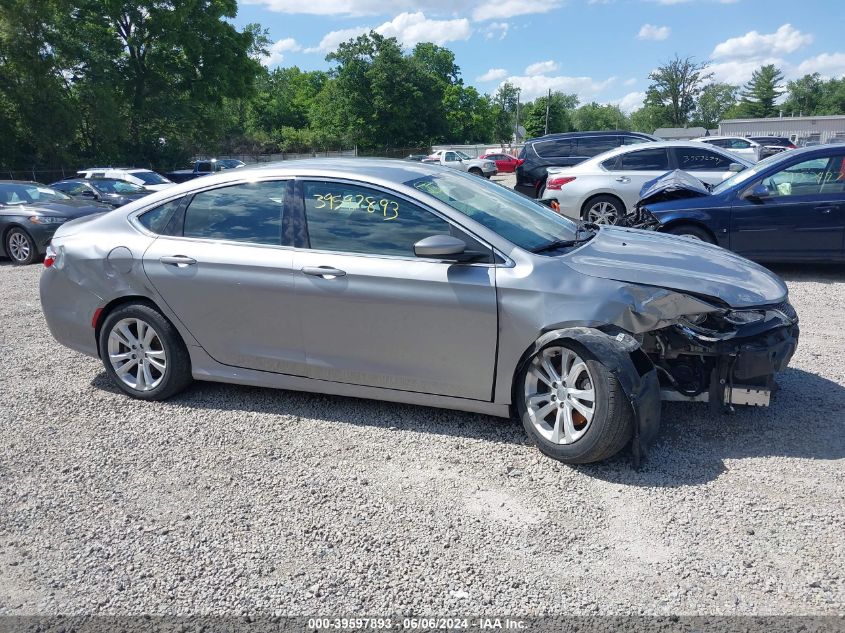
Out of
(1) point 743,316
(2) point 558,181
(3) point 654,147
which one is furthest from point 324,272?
(3) point 654,147

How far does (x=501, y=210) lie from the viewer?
14.4 feet

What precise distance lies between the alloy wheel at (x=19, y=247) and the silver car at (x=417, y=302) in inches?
301

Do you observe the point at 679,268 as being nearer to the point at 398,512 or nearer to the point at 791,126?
the point at 398,512

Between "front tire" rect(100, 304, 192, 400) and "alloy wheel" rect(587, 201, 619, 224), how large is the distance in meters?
7.70

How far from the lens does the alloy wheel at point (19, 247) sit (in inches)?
452

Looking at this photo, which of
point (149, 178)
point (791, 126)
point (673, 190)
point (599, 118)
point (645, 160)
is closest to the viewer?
point (673, 190)

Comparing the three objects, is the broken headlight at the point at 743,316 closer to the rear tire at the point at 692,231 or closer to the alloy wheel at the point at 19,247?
the rear tire at the point at 692,231

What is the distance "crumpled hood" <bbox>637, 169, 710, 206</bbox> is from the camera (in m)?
8.20

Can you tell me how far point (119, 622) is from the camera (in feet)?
8.68

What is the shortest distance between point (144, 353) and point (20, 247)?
8520 mm

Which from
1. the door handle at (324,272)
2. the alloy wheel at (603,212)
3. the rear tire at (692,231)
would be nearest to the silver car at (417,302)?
the door handle at (324,272)

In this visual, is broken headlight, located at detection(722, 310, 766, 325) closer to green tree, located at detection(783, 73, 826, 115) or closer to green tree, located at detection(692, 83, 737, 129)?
green tree, located at detection(692, 83, 737, 129)

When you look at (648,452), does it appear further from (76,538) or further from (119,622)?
(76,538)

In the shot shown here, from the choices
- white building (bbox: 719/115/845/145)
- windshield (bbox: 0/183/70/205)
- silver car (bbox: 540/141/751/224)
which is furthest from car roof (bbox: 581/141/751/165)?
white building (bbox: 719/115/845/145)
